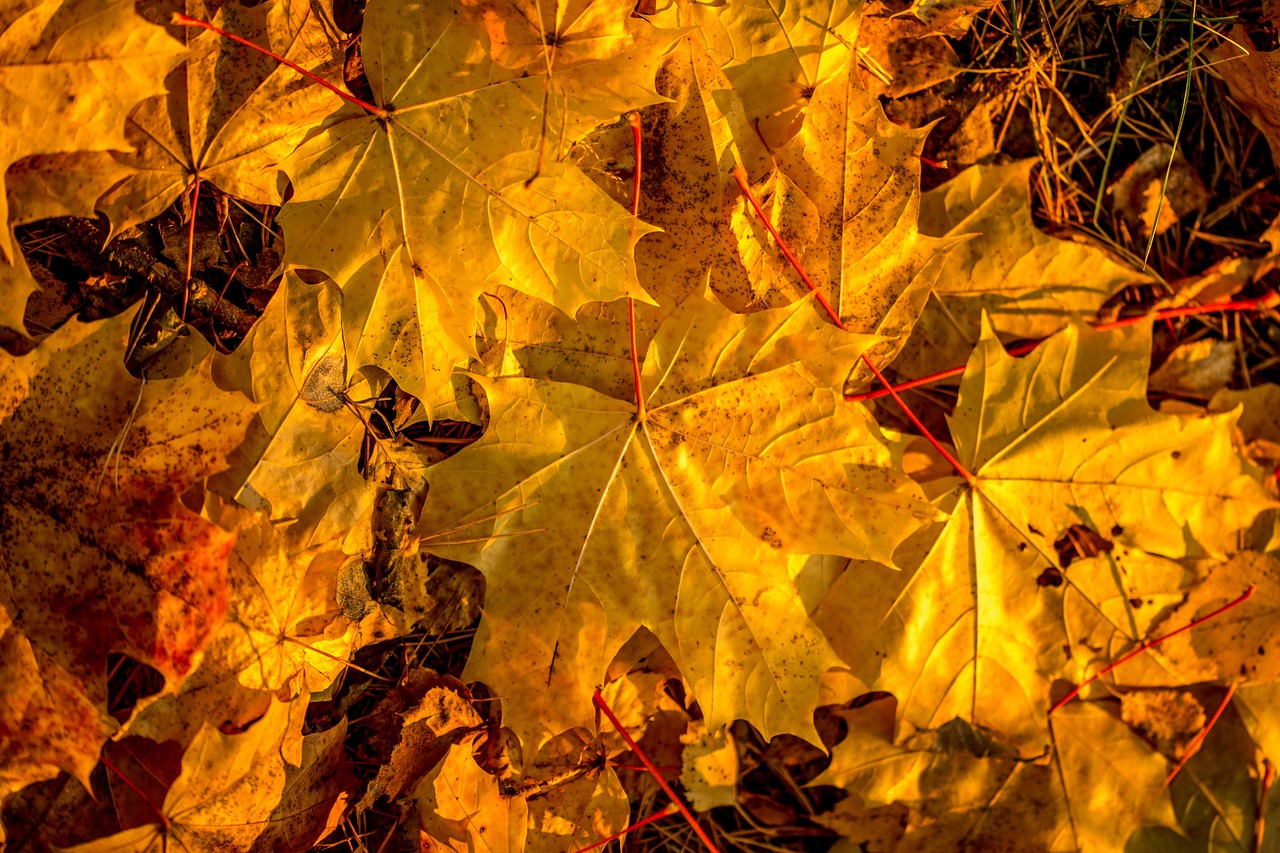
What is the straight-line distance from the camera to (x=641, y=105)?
1324 mm

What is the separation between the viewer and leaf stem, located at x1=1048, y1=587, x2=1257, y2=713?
1.66 meters

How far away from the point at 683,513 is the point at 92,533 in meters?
1.03

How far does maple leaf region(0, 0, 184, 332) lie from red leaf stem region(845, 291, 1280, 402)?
134cm

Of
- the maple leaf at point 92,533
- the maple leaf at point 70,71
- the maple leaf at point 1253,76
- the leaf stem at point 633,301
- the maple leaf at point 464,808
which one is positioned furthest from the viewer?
the maple leaf at point 1253,76

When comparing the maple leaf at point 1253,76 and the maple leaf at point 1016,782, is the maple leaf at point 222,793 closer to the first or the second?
the maple leaf at point 1016,782

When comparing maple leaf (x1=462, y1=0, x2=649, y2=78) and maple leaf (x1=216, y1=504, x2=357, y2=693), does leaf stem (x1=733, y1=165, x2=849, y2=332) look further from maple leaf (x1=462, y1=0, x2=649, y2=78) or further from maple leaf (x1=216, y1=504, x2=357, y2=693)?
maple leaf (x1=216, y1=504, x2=357, y2=693)

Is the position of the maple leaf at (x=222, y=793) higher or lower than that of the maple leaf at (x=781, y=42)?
lower

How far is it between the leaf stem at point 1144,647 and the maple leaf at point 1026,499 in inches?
6.5

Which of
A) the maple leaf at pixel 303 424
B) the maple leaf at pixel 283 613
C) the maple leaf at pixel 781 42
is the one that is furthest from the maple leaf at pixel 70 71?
the maple leaf at pixel 781 42

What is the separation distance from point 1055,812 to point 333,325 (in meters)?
1.81

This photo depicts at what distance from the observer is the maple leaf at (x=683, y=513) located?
1413 millimetres

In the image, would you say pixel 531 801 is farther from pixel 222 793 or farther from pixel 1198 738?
pixel 1198 738

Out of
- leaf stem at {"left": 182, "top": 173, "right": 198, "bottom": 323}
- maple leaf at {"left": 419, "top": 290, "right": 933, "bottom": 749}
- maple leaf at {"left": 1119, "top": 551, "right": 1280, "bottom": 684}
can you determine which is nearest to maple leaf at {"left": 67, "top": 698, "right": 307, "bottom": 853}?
maple leaf at {"left": 419, "top": 290, "right": 933, "bottom": 749}

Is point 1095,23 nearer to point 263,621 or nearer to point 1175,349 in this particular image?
point 1175,349
